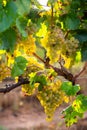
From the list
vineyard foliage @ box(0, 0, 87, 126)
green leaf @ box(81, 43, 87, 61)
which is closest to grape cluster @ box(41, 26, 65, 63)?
vineyard foliage @ box(0, 0, 87, 126)

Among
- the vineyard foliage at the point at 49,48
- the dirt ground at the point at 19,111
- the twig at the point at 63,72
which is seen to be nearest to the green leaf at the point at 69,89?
the vineyard foliage at the point at 49,48

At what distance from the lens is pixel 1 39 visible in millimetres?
1159

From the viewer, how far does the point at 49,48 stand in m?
1.21

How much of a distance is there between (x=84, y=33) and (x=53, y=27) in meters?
0.10

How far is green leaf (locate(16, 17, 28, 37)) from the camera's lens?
1111 mm

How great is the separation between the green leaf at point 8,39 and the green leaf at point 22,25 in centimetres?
3

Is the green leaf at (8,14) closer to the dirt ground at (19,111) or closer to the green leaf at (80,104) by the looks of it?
the green leaf at (80,104)

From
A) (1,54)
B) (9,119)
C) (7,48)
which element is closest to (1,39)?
(7,48)

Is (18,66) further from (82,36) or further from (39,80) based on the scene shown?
(82,36)

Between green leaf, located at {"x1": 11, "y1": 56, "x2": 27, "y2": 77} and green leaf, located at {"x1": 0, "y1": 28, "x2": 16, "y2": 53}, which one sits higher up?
green leaf, located at {"x1": 0, "y1": 28, "x2": 16, "y2": 53}

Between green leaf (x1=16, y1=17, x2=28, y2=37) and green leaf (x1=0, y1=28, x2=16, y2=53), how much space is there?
1.1 inches

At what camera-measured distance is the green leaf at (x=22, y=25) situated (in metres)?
1.11

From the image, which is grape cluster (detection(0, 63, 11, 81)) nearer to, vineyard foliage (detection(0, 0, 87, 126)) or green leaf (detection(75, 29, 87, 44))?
vineyard foliage (detection(0, 0, 87, 126))

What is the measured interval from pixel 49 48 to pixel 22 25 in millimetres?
107
